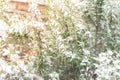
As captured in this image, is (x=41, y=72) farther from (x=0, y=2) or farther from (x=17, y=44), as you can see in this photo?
(x=0, y=2)

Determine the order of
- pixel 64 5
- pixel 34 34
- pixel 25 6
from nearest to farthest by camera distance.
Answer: pixel 34 34
pixel 64 5
pixel 25 6

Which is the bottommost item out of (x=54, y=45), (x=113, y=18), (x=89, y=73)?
(x=89, y=73)

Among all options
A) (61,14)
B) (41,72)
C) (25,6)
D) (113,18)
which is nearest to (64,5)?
(61,14)

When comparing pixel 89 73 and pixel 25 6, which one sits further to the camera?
pixel 25 6

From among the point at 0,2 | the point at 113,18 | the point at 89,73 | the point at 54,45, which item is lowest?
the point at 89,73

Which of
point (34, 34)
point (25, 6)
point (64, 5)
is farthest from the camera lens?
point (25, 6)

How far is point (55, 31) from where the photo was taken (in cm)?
242

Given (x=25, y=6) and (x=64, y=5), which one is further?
(x=25, y=6)

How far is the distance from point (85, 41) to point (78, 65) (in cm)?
21

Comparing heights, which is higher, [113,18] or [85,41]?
[113,18]

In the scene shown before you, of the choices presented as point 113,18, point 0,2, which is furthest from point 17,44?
point 113,18

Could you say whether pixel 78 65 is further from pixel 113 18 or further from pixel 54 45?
pixel 113 18

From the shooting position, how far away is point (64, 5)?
2500 mm

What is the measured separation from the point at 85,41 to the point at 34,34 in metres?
0.45
